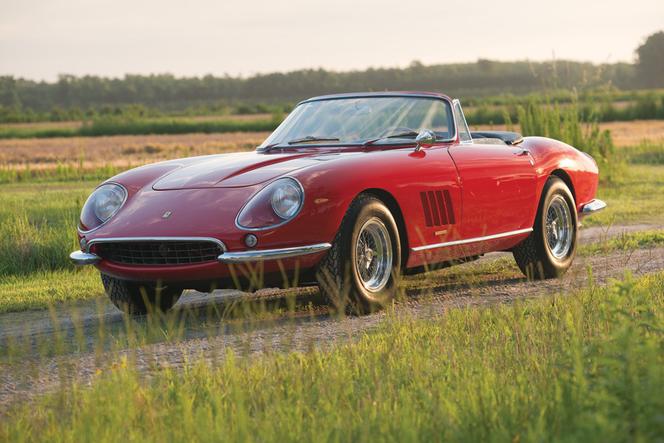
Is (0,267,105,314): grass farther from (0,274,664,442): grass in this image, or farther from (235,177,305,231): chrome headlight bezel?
(0,274,664,442): grass

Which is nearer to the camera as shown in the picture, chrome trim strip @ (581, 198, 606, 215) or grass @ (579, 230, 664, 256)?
chrome trim strip @ (581, 198, 606, 215)

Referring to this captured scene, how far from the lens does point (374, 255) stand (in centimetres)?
750

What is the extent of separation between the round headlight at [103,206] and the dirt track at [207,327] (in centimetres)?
60

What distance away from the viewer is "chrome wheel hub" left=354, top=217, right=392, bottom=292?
7371 millimetres

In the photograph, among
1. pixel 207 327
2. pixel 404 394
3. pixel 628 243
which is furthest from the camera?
pixel 628 243

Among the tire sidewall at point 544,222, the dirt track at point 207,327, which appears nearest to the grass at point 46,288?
the dirt track at point 207,327

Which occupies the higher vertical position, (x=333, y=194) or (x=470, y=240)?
(x=333, y=194)

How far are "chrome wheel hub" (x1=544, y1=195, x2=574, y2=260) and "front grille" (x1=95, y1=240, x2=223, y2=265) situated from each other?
3.50 meters

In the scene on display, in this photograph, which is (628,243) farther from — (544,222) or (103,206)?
(103,206)

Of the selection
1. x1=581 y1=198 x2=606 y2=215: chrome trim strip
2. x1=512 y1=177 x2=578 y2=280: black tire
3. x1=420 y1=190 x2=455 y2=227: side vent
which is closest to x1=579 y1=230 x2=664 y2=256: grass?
x1=581 y1=198 x2=606 y2=215: chrome trim strip

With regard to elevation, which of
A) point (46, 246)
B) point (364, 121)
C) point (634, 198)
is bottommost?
point (634, 198)

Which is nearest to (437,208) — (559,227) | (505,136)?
(505,136)

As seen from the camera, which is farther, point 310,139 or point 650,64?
point 650,64

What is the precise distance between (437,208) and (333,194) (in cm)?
117
